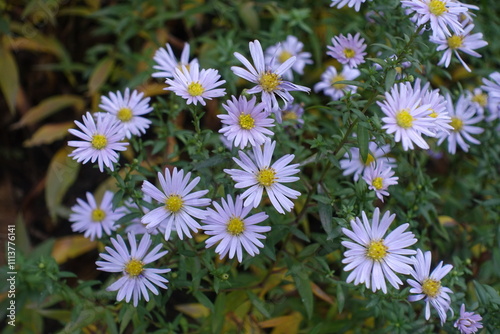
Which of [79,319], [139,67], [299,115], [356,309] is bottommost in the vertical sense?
[79,319]

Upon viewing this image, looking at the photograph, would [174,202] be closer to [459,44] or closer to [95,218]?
[95,218]

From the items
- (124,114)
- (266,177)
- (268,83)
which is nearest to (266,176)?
(266,177)

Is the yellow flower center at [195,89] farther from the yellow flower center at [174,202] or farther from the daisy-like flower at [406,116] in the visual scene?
the daisy-like flower at [406,116]

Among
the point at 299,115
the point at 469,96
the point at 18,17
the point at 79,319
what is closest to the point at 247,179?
the point at 299,115

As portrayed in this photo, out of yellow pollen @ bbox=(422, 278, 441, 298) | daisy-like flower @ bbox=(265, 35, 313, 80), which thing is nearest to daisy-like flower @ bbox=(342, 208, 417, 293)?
yellow pollen @ bbox=(422, 278, 441, 298)

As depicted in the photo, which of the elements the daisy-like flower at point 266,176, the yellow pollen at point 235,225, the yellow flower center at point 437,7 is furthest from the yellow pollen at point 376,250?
the yellow flower center at point 437,7

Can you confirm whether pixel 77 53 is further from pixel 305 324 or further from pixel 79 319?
pixel 305 324
